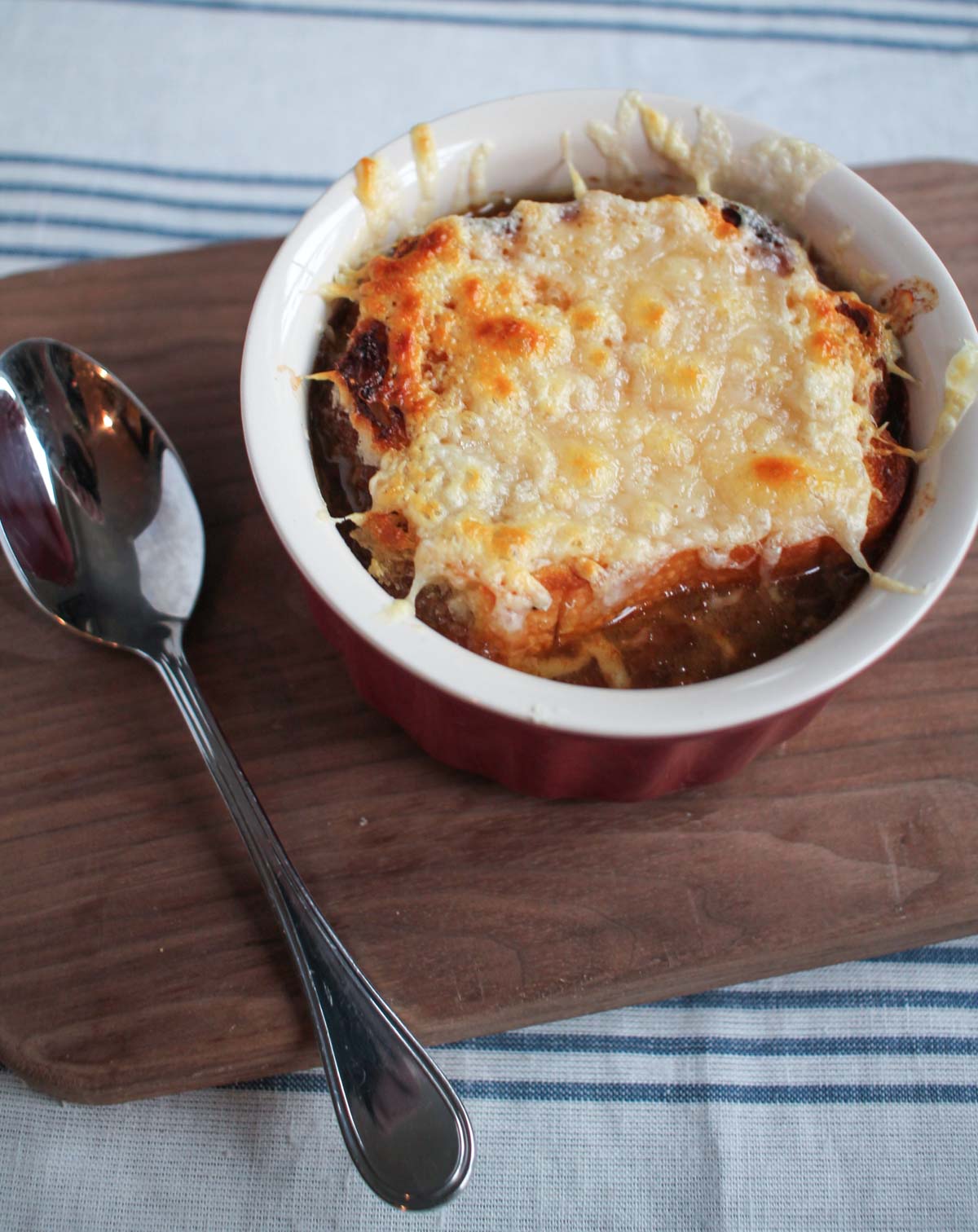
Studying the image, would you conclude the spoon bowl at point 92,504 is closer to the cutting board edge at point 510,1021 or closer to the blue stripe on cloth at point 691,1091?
the cutting board edge at point 510,1021

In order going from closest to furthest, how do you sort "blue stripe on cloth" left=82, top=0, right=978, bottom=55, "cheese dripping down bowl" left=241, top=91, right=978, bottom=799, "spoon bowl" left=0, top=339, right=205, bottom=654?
"cheese dripping down bowl" left=241, top=91, right=978, bottom=799
"spoon bowl" left=0, top=339, right=205, bottom=654
"blue stripe on cloth" left=82, top=0, right=978, bottom=55

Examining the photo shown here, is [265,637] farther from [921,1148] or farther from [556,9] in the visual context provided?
[556,9]

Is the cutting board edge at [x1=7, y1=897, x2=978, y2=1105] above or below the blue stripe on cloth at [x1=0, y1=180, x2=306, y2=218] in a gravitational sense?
below

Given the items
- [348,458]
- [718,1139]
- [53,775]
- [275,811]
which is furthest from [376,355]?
[718,1139]

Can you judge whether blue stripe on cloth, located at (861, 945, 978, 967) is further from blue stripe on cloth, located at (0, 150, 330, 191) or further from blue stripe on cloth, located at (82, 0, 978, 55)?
blue stripe on cloth, located at (82, 0, 978, 55)

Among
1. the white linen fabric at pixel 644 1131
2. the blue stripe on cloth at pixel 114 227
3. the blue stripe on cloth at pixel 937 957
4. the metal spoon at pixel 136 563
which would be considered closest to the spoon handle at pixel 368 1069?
the metal spoon at pixel 136 563

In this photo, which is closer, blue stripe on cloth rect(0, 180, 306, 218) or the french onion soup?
the french onion soup

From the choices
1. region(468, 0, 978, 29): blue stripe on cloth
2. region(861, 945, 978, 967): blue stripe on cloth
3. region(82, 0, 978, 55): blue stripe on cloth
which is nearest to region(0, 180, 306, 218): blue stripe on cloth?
region(82, 0, 978, 55): blue stripe on cloth
